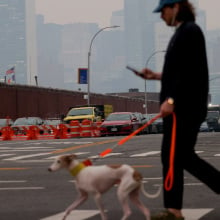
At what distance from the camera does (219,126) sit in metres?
66.9

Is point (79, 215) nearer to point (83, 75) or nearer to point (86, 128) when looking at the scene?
point (86, 128)

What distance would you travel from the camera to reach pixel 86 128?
4366 cm

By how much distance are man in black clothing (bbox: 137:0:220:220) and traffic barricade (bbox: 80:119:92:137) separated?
1447 inches

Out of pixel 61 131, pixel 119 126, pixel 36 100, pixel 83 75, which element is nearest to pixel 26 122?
pixel 61 131

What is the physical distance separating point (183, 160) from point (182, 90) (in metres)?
0.62

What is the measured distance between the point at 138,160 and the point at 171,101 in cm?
1068

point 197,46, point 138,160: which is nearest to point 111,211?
point 197,46

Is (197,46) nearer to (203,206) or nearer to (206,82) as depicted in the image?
(206,82)

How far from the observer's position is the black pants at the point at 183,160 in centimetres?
659

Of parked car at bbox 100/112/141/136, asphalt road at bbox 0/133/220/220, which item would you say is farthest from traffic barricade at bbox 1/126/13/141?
asphalt road at bbox 0/133/220/220

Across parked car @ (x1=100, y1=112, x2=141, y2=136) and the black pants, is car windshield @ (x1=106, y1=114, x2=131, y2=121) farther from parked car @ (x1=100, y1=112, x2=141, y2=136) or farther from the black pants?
the black pants

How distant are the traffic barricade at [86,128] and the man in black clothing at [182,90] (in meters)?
36.8

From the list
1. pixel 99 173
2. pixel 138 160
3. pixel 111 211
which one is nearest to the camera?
pixel 99 173

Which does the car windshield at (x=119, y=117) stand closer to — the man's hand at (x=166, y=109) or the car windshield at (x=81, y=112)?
the car windshield at (x=81, y=112)
